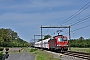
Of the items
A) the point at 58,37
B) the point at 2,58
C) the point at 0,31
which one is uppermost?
the point at 0,31

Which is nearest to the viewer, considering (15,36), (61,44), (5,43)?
(61,44)

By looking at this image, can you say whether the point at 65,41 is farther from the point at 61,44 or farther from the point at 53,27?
the point at 53,27

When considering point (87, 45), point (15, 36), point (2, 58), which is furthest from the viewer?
point (15, 36)

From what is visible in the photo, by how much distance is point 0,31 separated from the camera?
139000 mm

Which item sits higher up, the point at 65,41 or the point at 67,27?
the point at 67,27

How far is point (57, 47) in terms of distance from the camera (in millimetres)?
53562

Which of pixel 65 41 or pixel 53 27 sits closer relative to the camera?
pixel 65 41

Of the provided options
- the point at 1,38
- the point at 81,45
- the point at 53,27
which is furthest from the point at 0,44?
the point at 53,27

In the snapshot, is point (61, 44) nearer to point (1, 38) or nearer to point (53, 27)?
point (53, 27)

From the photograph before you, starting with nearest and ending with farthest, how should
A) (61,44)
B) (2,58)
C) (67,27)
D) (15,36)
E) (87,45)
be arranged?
(2,58) → (61,44) → (67,27) → (87,45) → (15,36)

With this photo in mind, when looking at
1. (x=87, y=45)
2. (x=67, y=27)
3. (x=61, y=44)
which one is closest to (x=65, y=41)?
(x=61, y=44)

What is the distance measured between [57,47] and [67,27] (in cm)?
1072

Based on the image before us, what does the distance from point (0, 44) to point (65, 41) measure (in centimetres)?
8450

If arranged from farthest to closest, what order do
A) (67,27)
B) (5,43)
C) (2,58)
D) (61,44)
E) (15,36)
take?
(15,36) < (5,43) < (67,27) < (61,44) < (2,58)
